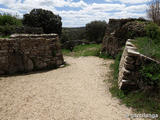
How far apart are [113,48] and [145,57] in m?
5.78

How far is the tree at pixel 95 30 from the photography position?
22.2m

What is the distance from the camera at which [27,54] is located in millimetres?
6848

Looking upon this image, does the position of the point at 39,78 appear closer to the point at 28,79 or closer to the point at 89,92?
the point at 28,79

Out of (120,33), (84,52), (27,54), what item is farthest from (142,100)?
(84,52)

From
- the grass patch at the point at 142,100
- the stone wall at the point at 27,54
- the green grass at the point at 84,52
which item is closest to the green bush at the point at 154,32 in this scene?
the grass patch at the point at 142,100

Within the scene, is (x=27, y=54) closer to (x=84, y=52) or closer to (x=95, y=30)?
(x=84, y=52)

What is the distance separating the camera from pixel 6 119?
10.1ft

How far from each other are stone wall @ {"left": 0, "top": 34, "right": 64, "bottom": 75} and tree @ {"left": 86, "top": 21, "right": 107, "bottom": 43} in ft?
49.6

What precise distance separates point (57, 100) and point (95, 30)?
64.8 feet

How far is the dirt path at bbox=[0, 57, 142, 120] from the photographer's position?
3254mm

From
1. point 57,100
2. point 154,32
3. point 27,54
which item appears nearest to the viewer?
point 57,100

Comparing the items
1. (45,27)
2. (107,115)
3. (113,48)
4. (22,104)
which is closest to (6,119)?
(22,104)

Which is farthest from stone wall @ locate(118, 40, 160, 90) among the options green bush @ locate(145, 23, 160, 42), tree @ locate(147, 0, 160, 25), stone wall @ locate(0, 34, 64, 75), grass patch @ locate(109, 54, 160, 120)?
tree @ locate(147, 0, 160, 25)

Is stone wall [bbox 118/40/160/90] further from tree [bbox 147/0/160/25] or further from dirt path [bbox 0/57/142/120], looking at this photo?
tree [bbox 147/0/160/25]
